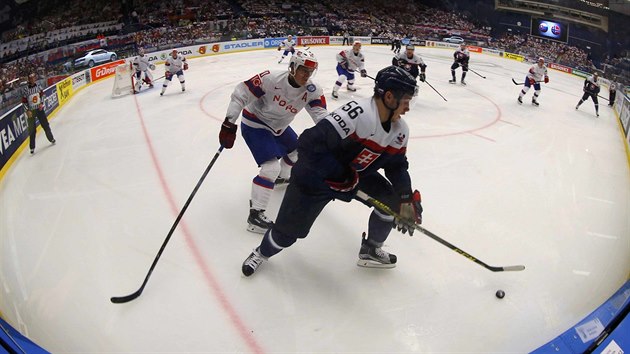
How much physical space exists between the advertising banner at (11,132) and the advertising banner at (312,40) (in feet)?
54.8

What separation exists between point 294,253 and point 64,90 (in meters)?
8.41

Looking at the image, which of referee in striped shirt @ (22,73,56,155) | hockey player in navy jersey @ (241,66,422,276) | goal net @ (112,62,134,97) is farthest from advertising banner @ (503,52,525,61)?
referee in striped shirt @ (22,73,56,155)

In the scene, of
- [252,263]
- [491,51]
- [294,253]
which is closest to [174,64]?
[294,253]

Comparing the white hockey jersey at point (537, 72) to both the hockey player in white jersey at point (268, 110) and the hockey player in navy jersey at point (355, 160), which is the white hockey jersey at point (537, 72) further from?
the hockey player in navy jersey at point (355, 160)

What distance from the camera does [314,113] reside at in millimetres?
3455

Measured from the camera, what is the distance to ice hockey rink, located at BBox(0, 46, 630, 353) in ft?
8.43

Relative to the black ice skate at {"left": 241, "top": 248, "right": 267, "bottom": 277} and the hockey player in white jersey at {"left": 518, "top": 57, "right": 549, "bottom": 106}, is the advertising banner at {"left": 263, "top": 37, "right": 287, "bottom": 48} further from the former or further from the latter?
the black ice skate at {"left": 241, "top": 248, "right": 267, "bottom": 277}

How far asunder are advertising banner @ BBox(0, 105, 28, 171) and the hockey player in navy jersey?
4.49m

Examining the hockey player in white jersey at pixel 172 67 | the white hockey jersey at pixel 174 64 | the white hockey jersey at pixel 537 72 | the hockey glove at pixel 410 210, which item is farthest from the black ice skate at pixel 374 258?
the white hockey jersey at pixel 537 72

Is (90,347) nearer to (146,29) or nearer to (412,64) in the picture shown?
(412,64)

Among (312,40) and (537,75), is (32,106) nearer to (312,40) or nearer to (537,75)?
(537,75)

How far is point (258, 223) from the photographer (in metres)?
3.69

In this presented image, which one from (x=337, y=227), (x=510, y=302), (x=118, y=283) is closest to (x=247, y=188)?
(x=337, y=227)

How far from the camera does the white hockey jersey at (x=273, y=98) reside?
338 centimetres
